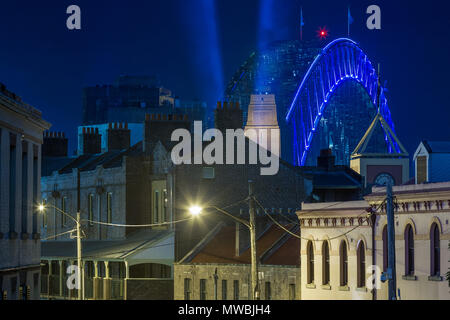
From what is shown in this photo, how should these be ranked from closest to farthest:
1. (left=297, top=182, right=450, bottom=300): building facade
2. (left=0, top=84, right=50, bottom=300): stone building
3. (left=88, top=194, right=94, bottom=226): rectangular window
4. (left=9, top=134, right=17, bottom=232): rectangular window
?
(left=0, top=84, right=50, bottom=300): stone building, (left=9, top=134, right=17, bottom=232): rectangular window, (left=297, top=182, right=450, bottom=300): building facade, (left=88, top=194, right=94, bottom=226): rectangular window

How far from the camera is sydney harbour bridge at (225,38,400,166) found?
5133 inches

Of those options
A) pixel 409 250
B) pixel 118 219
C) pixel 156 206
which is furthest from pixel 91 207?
pixel 409 250

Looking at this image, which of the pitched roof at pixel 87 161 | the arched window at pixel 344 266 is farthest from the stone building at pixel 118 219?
the arched window at pixel 344 266

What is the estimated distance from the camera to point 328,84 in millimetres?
139125

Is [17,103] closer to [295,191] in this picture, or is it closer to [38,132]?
[38,132]

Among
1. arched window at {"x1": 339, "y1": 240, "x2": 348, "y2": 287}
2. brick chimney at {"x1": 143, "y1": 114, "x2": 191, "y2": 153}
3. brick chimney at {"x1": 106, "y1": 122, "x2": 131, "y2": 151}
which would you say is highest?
brick chimney at {"x1": 106, "y1": 122, "x2": 131, "y2": 151}

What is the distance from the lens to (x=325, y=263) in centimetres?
5462

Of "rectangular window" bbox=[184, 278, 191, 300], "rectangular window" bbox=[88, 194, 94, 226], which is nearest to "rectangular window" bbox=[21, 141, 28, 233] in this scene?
"rectangular window" bbox=[184, 278, 191, 300]

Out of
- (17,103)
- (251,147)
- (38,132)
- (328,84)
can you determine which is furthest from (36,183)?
(328,84)

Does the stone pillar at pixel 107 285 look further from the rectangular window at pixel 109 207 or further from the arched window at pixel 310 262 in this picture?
the arched window at pixel 310 262

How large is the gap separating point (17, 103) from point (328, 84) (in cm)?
10099

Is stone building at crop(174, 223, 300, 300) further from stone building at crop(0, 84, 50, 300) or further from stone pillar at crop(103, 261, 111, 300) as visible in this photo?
stone building at crop(0, 84, 50, 300)

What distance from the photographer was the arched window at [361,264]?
166ft

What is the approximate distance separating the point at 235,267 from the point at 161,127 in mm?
16464
